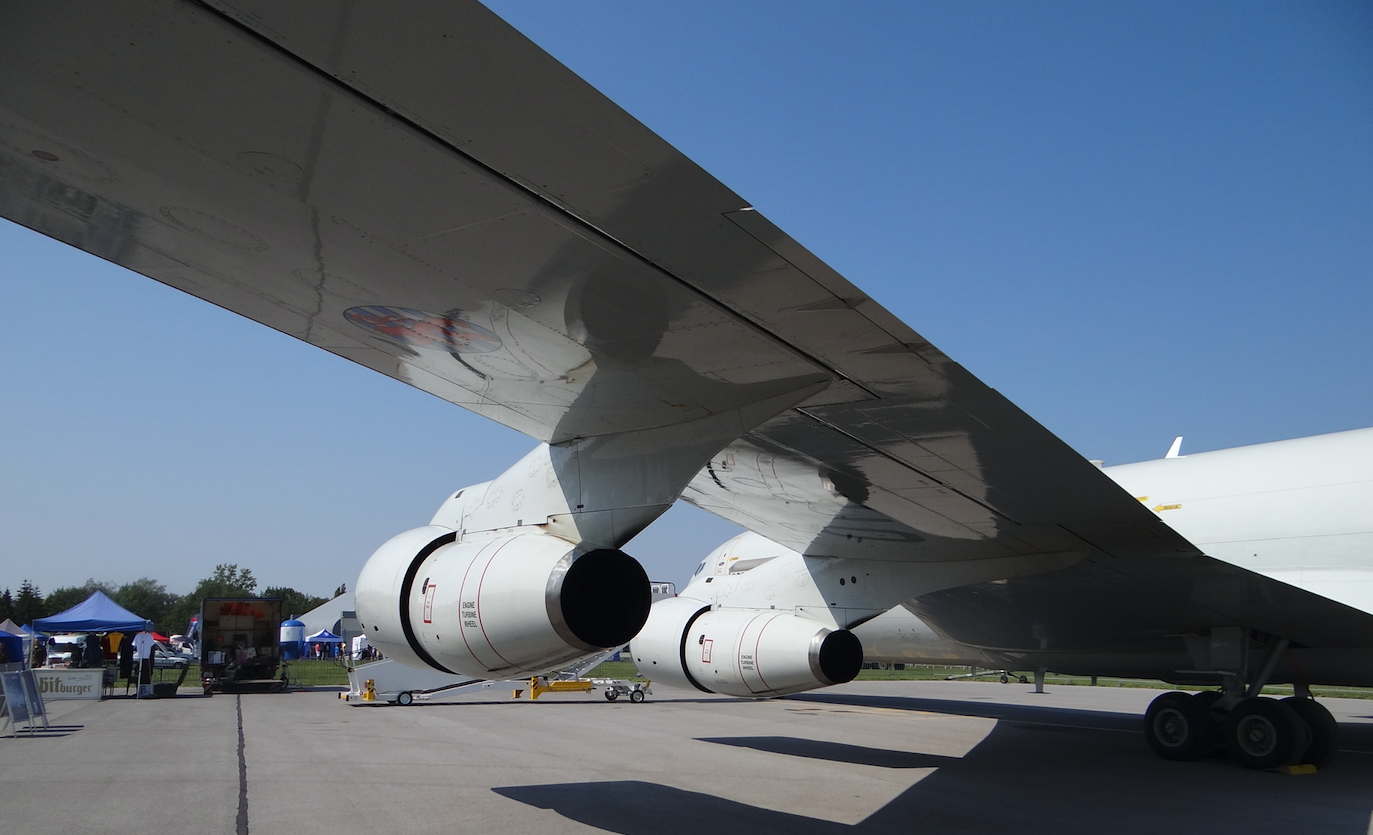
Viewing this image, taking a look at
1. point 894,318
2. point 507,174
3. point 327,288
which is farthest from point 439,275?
point 894,318

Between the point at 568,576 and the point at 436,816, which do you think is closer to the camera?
the point at 568,576

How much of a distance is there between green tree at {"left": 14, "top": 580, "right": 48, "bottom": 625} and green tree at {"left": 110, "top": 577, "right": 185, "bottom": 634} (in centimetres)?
2768

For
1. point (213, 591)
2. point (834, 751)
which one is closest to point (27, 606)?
point (213, 591)

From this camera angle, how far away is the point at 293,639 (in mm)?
43031

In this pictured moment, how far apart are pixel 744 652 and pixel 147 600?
429 feet

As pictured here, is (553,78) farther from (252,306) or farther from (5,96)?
(252,306)

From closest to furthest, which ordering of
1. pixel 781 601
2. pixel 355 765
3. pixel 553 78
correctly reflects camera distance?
pixel 553 78 → pixel 355 765 → pixel 781 601

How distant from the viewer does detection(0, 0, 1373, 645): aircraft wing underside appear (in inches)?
101

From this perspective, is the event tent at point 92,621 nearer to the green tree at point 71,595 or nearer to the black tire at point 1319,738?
the black tire at point 1319,738

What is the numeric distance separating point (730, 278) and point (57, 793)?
798 centimetres

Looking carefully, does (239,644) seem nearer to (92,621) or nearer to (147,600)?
(92,621)

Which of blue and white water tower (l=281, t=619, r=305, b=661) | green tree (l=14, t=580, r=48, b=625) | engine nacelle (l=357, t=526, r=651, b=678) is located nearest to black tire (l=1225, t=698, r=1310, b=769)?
engine nacelle (l=357, t=526, r=651, b=678)

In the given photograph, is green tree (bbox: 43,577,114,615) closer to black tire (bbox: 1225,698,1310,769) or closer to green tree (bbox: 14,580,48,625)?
green tree (bbox: 14,580,48,625)

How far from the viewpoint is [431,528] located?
21.9 ft
